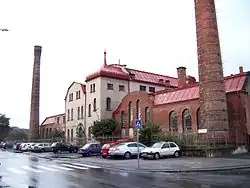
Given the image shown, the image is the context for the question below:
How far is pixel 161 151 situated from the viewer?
27.8 m

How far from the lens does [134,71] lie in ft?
192

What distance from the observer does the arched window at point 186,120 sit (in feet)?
129

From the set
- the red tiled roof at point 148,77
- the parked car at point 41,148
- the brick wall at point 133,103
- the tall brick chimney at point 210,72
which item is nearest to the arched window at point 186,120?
the brick wall at point 133,103

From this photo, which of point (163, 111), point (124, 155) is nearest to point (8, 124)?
point (163, 111)

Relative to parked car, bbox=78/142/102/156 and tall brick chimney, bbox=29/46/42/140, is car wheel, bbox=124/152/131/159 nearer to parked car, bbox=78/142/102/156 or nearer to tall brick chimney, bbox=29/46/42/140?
parked car, bbox=78/142/102/156

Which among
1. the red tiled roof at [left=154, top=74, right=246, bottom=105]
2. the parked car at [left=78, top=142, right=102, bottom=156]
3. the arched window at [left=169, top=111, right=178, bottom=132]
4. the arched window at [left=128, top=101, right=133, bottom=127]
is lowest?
the parked car at [left=78, top=142, right=102, bottom=156]

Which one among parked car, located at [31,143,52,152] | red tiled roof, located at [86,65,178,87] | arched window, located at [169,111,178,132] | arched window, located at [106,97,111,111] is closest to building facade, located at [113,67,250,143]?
arched window, located at [169,111,178,132]

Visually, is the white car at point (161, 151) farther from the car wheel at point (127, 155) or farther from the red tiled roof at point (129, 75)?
the red tiled roof at point (129, 75)

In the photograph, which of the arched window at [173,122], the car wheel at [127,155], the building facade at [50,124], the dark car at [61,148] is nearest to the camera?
the car wheel at [127,155]

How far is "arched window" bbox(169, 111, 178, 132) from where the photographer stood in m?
41.5

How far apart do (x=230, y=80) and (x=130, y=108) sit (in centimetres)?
1711

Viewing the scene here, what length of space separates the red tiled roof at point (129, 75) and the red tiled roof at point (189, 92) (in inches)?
410

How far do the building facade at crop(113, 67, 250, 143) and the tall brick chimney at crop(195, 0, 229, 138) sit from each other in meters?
2.41

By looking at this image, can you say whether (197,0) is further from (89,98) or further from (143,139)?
(89,98)
